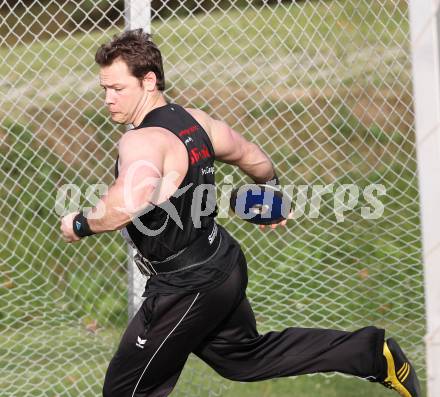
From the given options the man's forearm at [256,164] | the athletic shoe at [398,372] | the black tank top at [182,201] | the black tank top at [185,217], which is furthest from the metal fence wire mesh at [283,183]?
the black tank top at [182,201]

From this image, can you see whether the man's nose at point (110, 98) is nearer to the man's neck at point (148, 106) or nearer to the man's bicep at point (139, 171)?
the man's neck at point (148, 106)

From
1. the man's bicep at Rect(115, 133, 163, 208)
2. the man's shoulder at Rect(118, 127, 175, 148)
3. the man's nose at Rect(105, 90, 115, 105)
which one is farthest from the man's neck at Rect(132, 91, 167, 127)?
the man's bicep at Rect(115, 133, 163, 208)

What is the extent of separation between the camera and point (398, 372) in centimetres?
434

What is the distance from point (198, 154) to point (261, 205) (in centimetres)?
62

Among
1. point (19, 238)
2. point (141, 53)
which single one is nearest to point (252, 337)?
point (141, 53)

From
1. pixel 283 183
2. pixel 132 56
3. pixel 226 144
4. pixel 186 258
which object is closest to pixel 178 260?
pixel 186 258

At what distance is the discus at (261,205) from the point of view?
14.6 feet

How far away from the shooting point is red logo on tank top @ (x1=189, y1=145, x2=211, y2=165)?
3.89 metres

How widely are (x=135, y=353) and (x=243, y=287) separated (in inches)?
20.7

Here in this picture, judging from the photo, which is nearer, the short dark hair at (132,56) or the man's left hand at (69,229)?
the man's left hand at (69,229)

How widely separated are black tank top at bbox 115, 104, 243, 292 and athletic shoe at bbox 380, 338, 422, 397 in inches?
32.5

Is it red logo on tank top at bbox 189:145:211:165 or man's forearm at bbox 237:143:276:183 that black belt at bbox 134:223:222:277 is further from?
man's forearm at bbox 237:143:276:183

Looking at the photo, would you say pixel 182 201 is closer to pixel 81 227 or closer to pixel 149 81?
pixel 81 227

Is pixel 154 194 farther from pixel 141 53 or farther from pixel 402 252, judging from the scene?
pixel 402 252
